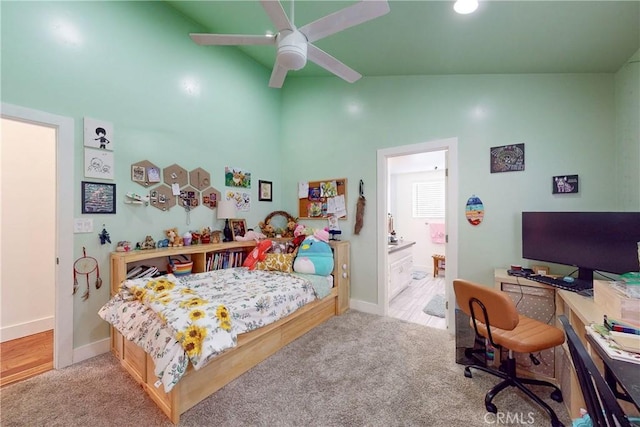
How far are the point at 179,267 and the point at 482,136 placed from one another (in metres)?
3.41

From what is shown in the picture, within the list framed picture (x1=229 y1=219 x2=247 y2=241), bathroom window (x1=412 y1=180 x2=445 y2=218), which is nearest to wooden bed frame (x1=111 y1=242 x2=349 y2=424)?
framed picture (x1=229 y1=219 x2=247 y2=241)

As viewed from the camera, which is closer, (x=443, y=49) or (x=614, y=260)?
(x=614, y=260)

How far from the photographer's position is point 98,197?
232 cm

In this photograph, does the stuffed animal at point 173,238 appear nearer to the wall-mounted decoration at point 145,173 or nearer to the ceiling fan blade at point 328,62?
the wall-mounted decoration at point 145,173

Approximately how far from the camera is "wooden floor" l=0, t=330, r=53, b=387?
2.00m

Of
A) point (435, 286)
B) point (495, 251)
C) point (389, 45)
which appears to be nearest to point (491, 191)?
point (495, 251)

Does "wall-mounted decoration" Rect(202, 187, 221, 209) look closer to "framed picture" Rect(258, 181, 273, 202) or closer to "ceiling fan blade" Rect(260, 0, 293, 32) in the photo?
"framed picture" Rect(258, 181, 273, 202)

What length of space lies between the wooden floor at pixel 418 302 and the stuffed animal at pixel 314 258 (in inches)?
45.3

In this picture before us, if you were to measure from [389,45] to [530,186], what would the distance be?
1.86 metres

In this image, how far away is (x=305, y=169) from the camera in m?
3.83

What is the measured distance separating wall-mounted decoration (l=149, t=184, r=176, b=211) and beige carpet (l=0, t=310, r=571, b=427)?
1442 millimetres

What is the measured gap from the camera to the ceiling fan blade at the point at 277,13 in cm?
140

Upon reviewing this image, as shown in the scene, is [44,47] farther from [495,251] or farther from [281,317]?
[495,251]

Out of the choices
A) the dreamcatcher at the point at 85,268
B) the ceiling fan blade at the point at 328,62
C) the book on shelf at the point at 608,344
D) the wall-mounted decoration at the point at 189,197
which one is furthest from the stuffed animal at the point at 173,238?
the book on shelf at the point at 608,344
